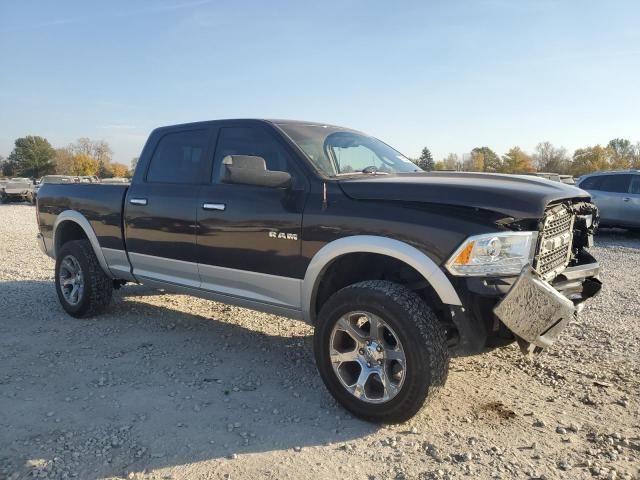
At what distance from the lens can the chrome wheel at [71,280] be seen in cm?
550

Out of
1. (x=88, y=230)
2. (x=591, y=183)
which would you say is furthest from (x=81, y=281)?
(x=591, y=183)

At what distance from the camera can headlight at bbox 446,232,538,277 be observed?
2.90 m

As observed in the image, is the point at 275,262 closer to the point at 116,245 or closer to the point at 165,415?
the point at 165,415

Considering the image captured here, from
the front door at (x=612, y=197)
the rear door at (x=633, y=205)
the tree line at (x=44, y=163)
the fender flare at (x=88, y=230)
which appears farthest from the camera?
the tree line at (x=44, y=163)

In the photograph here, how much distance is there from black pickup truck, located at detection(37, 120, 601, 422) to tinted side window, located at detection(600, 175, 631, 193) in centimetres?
1015

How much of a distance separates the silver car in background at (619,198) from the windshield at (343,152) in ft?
31.7

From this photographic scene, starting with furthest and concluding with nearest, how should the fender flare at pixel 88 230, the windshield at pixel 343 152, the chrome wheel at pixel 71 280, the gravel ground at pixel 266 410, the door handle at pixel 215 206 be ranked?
the chrome wheel at pixel 71 280 < the fender flare at pixel 88 230 < the door handle at pixel 215 206 < the windshield at pixel 343 152 < the gravel ground at pixel 266 410

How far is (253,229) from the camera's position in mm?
3893

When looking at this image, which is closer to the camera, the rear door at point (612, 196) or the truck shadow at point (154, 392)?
the truck shadow at point (154, 392)

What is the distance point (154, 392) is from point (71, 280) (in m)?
2.53

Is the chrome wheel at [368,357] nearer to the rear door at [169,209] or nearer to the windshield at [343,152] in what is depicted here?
the windshield at [343,152]

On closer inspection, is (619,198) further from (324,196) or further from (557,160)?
(557,160)

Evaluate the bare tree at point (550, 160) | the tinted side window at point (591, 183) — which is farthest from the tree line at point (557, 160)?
the tinted side window at point (591, 183)

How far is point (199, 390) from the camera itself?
3764 millimetres
